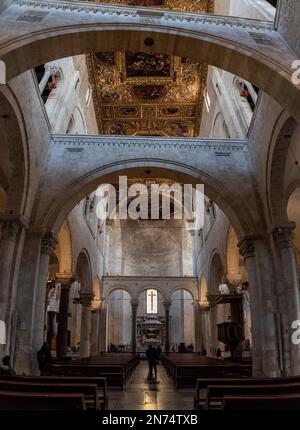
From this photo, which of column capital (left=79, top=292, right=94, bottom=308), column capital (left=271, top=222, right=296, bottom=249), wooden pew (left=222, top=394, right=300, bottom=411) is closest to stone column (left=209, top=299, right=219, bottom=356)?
column capital (left=79, top=292, right=94, bottom=308)

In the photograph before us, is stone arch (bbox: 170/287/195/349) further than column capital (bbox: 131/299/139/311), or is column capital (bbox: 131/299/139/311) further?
stone arch (bbox: 170/287/195/349)

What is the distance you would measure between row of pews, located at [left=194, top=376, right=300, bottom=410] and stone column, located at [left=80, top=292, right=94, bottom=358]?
49.5 ft

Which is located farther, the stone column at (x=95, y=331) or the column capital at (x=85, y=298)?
the stone column at (x=95, y=331)

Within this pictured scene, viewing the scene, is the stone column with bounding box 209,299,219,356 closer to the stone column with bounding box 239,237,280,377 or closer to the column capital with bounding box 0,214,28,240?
the stone column with bounding box 239,237,280,377

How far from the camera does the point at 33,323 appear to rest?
37.1 ft

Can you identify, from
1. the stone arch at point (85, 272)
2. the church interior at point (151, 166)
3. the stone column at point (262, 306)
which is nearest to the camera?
the church interior at point (151, 166)

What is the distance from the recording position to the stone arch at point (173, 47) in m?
7.95

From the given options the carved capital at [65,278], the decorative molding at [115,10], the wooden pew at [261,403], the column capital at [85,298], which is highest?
the decorative molding at [115,10]

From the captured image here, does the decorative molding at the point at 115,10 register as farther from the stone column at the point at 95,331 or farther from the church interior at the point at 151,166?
the stone column at the point at 95,331

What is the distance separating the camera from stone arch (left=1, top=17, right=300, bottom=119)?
26.1 feet

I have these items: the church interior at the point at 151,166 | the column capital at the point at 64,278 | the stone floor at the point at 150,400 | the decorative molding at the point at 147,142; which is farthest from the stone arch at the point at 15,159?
the stone floor at the point at 150,400

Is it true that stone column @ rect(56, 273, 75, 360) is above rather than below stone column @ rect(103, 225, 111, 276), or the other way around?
below

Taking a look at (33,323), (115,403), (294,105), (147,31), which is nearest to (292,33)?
(294,105)

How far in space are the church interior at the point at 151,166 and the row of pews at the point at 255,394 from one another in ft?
0.06
